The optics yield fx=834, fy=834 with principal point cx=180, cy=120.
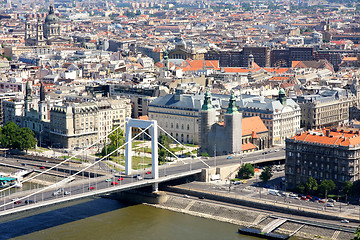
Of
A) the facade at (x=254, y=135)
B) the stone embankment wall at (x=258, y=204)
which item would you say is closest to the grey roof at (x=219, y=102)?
the facade at (x=254, y=135)

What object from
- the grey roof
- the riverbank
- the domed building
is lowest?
the riverbank

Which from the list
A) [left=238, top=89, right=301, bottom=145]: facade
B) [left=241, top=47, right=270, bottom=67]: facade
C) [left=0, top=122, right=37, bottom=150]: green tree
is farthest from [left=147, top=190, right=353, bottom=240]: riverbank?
[left=241, top=47, right=270, bottom=67]: facade

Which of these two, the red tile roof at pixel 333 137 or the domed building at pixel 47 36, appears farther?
the domed building at pixel 47 36

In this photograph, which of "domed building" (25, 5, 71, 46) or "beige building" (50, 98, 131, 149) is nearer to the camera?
"beige building" (50, 98, 131, 149)

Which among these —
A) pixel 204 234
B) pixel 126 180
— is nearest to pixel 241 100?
pixel 126 180

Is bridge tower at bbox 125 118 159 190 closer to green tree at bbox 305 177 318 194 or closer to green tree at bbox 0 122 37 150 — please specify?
green tree at bbox 305 177 318 194

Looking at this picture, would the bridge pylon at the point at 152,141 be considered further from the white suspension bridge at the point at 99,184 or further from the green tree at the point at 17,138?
the green tree at the point at 17,138
